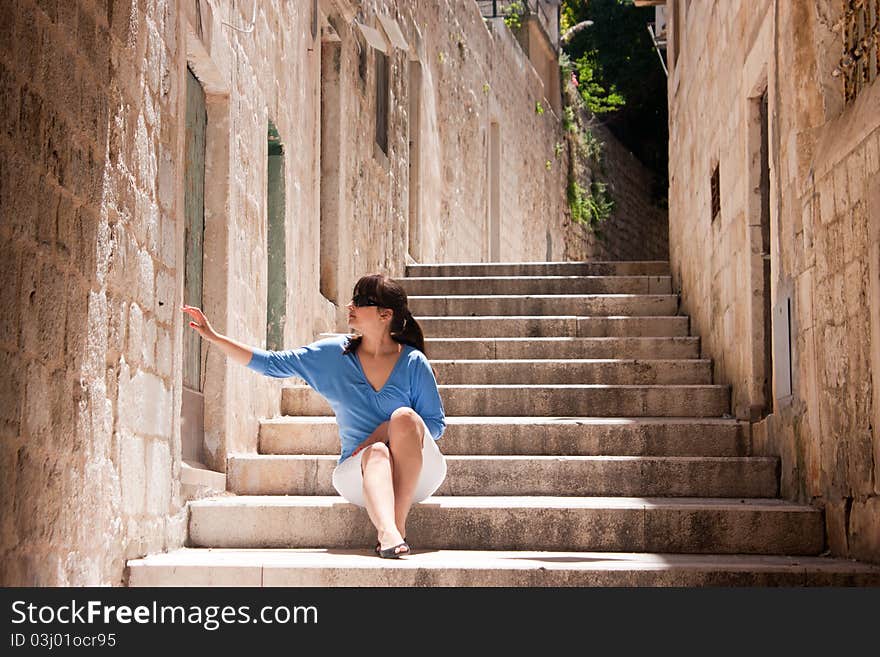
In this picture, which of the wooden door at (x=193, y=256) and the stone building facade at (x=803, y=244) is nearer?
the stone building facade at (x=803, y=244)

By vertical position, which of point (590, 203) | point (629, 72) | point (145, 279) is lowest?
point (145, 279)

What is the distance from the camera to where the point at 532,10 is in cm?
1964

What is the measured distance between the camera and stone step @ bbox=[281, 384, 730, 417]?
6.83 metres

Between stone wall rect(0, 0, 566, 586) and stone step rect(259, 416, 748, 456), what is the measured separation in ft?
1.05

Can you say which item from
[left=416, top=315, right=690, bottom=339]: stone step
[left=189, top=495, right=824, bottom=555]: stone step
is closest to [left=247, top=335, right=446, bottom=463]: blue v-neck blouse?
[left=189, top=495, right=824, bottom=555]: stone step

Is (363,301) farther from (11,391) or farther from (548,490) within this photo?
(11,391)

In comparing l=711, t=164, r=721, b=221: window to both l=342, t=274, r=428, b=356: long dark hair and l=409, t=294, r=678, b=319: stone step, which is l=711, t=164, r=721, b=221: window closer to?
l=409, t=294, r=678, b=319: stone step

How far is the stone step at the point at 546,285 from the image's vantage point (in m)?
9.34

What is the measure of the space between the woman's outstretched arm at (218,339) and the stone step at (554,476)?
1.27 meters

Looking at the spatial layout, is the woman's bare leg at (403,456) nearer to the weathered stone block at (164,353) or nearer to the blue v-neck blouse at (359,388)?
the blue v-neck blouse at (359,388)

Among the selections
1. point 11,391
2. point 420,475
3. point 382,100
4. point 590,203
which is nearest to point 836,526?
point 420,475

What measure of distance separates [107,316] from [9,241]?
2.71 ft

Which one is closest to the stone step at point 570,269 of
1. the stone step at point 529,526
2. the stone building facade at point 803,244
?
the stone building facade at point 803,244

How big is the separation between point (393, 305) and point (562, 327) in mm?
3650
